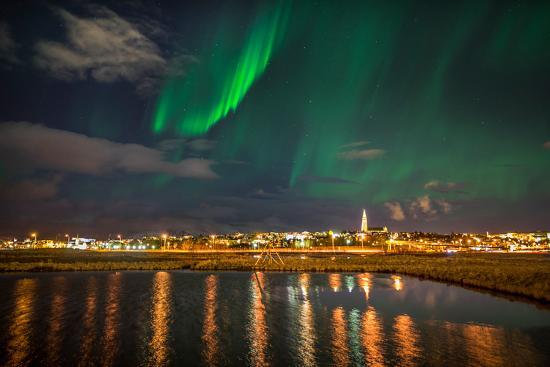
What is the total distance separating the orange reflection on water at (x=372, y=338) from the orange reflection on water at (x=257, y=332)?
465 centimetres

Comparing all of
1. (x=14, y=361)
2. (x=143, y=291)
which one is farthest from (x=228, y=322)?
(x=143, y=291)

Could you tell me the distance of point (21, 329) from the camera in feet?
77.5

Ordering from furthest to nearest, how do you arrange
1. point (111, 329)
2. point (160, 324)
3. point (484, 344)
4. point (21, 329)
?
1. point (160, 324)
2. point (111, 329)
3. point (21, 329)
4. point (484, 344)

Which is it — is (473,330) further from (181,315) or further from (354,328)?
(181,315)

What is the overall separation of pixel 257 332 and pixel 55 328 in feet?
38.4

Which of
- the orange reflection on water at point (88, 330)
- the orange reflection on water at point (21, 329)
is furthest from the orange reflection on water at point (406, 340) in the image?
the orange reflection on water at point (21, 329)

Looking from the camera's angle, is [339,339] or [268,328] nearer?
[339,339]

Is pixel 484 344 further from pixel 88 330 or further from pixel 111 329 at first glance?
pixel 88 330

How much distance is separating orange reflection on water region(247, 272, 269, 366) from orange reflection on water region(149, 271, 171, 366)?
13.1 feet

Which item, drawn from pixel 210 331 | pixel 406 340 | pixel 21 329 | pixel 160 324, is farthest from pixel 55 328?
pixel 406 340

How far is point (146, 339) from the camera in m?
21.6

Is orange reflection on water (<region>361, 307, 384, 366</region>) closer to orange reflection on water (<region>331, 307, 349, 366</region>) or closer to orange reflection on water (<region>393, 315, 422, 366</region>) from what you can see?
orange reflection on water (<region>393, 315, 422, 366</region>)

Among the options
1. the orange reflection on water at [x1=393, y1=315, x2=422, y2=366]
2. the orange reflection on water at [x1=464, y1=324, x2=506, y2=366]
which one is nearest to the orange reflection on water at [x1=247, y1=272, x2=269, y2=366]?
the orange reflection on water at [x1=393, y1=315, x2=422, y2=366]

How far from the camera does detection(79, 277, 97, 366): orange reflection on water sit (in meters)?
18.4
